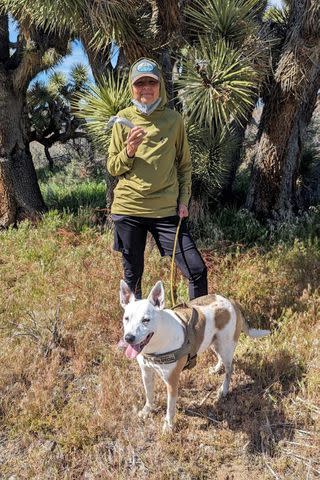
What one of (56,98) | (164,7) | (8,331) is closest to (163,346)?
(8,331)

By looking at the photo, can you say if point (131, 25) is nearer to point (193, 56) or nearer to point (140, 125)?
point (193, 56)

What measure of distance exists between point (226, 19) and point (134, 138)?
2.63m

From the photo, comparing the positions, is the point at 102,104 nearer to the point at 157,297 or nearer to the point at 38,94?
the point at 157,297

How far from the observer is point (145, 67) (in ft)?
9.92

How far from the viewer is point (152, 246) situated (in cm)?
550

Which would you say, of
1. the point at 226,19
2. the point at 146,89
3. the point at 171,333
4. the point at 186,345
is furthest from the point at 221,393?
the point at 226,19

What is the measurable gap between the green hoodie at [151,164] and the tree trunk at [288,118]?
9.39 ft

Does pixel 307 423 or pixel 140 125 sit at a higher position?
pixel 140 125

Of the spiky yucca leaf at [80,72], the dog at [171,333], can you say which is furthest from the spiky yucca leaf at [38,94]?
the dog at [171,333]

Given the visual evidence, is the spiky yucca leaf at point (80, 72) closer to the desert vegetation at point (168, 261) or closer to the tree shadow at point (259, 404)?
the desert vegetation at point (168, 261)

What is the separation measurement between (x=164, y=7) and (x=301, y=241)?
131 inches

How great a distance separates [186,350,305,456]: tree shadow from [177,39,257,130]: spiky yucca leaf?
103 inches

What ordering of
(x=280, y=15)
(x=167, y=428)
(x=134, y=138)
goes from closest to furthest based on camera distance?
(x=167, y=428), (x=134, y=138), (x=280, y=15)

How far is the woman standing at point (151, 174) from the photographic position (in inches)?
124
